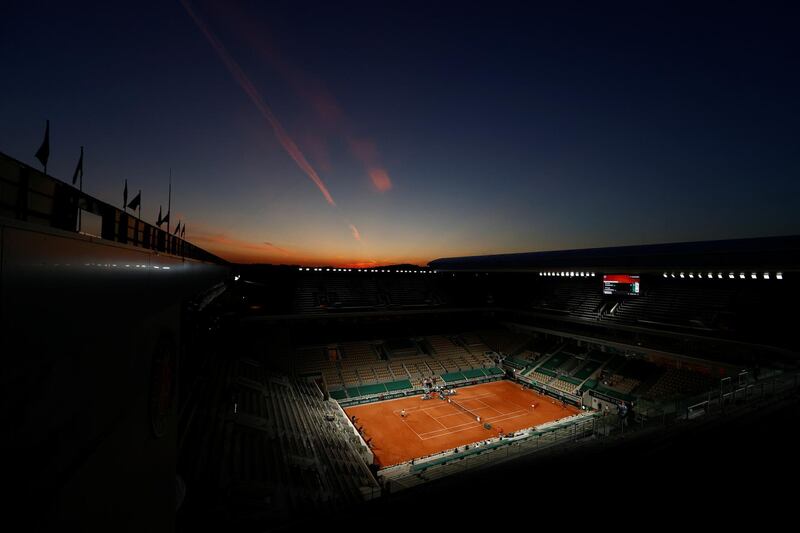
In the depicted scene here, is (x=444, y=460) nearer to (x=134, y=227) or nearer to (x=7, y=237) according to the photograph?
(x=134, y=227)

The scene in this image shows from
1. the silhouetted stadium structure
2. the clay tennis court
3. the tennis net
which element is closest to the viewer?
the silhouetted stadium structure

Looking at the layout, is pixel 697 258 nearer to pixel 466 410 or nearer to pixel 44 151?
pixel 466 410

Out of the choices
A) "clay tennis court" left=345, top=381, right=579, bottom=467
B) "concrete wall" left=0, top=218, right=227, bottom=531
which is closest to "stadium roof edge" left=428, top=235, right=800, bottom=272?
"clay tennis court" left=345, top=381, right=579, bottom=467

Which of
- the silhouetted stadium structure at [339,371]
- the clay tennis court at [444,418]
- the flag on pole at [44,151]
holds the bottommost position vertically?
the clay tennis court at [444,418]

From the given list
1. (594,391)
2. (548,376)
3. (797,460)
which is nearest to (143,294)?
(797,460)

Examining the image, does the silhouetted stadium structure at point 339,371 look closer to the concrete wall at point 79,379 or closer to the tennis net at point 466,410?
the concrete wall at point 79,379

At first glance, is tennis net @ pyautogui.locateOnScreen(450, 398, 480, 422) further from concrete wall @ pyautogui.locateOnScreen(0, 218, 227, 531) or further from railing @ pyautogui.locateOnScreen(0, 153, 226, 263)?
railing @ pyautogui.locateOnScreen(0, 153, 226, 263)

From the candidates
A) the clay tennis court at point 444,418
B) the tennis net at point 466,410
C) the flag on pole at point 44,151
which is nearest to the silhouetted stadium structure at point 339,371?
the clay tennis court at point 444,418
